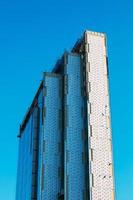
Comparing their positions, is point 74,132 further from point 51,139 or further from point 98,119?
point 51,139

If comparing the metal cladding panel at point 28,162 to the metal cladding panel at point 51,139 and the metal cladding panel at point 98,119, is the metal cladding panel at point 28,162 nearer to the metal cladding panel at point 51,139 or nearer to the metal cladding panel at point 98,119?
the metal cladding panel at point 51,139

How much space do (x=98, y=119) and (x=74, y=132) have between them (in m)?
6.97

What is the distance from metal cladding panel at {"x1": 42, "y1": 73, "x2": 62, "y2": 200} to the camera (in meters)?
103

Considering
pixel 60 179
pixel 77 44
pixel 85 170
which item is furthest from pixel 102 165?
pixel 77 44

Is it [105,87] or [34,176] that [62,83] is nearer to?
[105,87]

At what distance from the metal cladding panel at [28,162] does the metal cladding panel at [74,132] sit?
804 inches

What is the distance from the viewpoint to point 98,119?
98.2 meters

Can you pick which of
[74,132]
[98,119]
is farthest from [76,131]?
[98,119]

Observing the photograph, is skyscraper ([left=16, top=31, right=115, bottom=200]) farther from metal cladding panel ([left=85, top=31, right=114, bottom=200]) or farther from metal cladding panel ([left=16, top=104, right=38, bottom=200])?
metal cladding panel ([left=16, top=104, right=38, bottom=200])

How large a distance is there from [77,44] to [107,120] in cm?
2562

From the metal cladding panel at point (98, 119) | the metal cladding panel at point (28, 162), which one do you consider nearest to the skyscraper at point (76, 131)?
Result: the metal cladding panel at point (98, 119)

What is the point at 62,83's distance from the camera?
374 ft

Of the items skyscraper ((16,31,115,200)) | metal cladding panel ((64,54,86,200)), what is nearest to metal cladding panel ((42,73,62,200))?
skyscraper ((16,31,115,200))

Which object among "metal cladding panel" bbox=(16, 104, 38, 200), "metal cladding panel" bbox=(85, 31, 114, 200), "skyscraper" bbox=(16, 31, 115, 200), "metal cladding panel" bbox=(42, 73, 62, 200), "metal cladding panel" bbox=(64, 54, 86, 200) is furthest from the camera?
"metal cladding panel" bbox=(16, 104, 38, 200)
